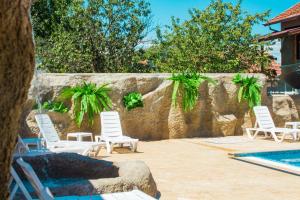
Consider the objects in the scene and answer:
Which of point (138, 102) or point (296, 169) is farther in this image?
point (138, 102)

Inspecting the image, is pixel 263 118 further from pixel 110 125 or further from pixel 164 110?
pixel 110 125

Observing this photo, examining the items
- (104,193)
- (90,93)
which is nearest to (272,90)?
(90,93)

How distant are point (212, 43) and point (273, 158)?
16275 millimetres

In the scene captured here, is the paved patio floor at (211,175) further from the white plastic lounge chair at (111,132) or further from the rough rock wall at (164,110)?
the rough rock wall at (164,110)

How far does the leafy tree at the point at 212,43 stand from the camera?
25484 mm

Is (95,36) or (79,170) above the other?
(95,36)

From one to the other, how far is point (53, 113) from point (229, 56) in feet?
51.0

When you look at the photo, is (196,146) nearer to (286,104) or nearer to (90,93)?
(90,93)

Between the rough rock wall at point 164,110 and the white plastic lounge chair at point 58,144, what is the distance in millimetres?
1363

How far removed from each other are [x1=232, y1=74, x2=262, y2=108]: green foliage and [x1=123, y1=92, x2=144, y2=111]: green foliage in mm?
3393

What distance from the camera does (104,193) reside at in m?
4.88

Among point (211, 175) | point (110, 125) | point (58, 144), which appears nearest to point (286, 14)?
point (110, 125)

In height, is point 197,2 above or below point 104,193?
above

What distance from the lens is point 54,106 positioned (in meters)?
12.6
